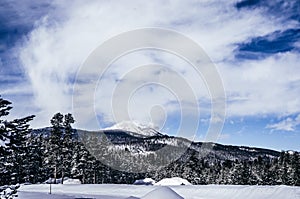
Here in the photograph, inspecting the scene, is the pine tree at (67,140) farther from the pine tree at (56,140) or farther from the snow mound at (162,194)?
the snow mound at (162,194)

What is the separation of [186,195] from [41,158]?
31555 millimetres

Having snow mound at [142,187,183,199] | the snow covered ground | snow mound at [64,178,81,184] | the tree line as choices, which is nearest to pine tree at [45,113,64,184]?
the tree line

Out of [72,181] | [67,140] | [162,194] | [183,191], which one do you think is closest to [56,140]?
[67,140]

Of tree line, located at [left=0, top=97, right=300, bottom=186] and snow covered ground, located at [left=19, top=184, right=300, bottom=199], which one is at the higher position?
tree line, located at [left=0, top=97, right=300, bottom=186]

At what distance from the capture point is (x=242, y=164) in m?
75.4

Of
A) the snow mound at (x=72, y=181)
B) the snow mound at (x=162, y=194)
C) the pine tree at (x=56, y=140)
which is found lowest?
the snow mound at (x=162, y=194)

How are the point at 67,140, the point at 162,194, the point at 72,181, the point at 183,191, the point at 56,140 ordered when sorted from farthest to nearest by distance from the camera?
1. the point at 72,181
2. the point at 67,140
3. the point at 56,140
4. the point at 183,191
5. the point at 162,194

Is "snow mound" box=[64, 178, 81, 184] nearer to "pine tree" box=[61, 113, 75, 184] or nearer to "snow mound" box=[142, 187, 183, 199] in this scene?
"pine tree" box=[61, 113, 75, 184]

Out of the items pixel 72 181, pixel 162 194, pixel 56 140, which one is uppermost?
pixel 56 140

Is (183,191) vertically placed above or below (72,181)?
below

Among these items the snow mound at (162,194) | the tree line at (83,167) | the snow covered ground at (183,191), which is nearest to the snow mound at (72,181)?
the tree line at (83,167)

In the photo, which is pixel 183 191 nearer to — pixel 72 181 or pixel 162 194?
pixel 72 181

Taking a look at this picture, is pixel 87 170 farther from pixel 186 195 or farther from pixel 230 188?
pixel 230 188

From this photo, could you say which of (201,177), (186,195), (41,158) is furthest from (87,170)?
(186,195)
